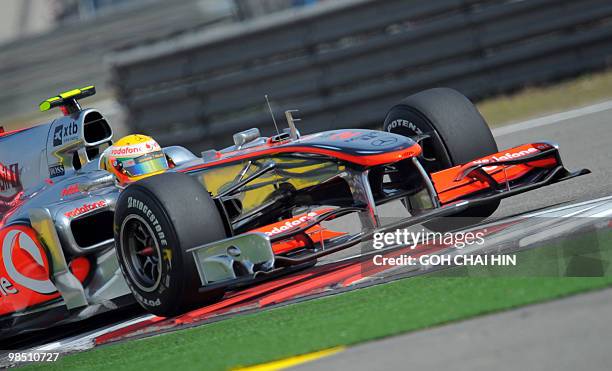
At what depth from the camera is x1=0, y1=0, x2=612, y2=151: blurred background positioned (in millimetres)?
11891

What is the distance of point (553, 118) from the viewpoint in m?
10.9

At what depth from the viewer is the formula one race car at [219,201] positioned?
5.93 meters

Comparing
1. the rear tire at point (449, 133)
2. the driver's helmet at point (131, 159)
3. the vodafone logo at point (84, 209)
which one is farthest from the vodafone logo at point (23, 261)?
the rear tire at point (449, 133)

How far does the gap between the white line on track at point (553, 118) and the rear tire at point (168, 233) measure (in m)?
5.51

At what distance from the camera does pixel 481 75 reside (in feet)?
39.5

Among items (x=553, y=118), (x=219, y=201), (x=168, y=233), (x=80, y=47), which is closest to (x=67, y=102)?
(x=219, y=201)

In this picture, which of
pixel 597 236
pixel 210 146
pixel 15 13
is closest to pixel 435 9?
pixel 210 146

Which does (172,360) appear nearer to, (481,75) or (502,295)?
(502,295)

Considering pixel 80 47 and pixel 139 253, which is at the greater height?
pixel 80 47

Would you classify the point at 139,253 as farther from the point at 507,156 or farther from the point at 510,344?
the point at 510,344

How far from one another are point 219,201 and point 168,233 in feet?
2.12

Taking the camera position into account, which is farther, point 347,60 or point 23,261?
point 347,60

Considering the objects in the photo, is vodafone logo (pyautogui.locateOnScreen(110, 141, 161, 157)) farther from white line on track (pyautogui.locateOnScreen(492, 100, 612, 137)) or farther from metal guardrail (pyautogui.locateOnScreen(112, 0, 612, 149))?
metal guardrail (pyautogui.locateOnScreen(112, 0, 612, 149))

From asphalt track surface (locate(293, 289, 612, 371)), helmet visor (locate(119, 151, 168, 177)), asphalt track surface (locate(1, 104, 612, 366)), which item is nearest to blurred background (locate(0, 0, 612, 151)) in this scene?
asphalt track surface (locate(1, 104, 612, 366))
